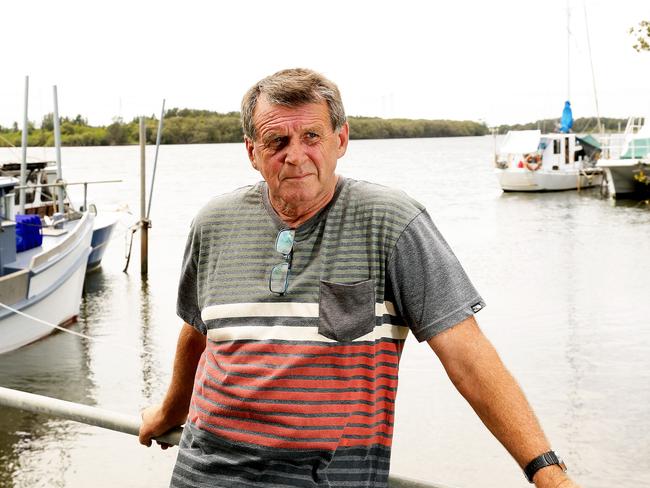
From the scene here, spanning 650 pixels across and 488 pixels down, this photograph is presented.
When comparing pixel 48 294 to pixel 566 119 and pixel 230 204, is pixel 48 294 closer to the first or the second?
pixel 230 204

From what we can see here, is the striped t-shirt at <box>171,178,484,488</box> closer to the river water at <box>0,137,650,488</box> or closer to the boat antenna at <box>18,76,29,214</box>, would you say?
the river water at <box>0,137,650,488</box>

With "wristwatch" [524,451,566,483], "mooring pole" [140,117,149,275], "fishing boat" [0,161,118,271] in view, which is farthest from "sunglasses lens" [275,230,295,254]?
"mooring pole" [140,117,149,275]

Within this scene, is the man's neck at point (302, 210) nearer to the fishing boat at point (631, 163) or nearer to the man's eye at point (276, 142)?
the man's eye at point (276, 142)

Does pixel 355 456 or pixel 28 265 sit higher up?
pixel 355 456

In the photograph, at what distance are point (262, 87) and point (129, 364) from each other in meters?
13.9

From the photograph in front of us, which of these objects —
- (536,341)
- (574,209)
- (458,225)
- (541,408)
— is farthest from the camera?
(574,209)

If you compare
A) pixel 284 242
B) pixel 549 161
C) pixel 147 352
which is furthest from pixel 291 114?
pixel 549 161

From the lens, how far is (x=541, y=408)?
1296 cm

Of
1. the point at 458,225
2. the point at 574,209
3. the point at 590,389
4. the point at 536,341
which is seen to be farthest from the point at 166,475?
the point at 574,209

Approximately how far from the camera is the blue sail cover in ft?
174

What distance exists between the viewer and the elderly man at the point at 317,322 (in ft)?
6.51

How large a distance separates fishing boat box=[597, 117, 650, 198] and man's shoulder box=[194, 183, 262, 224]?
4155 cm

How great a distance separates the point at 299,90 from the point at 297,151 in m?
0.14

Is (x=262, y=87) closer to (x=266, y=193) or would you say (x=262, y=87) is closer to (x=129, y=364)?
(x=266, y=193)
